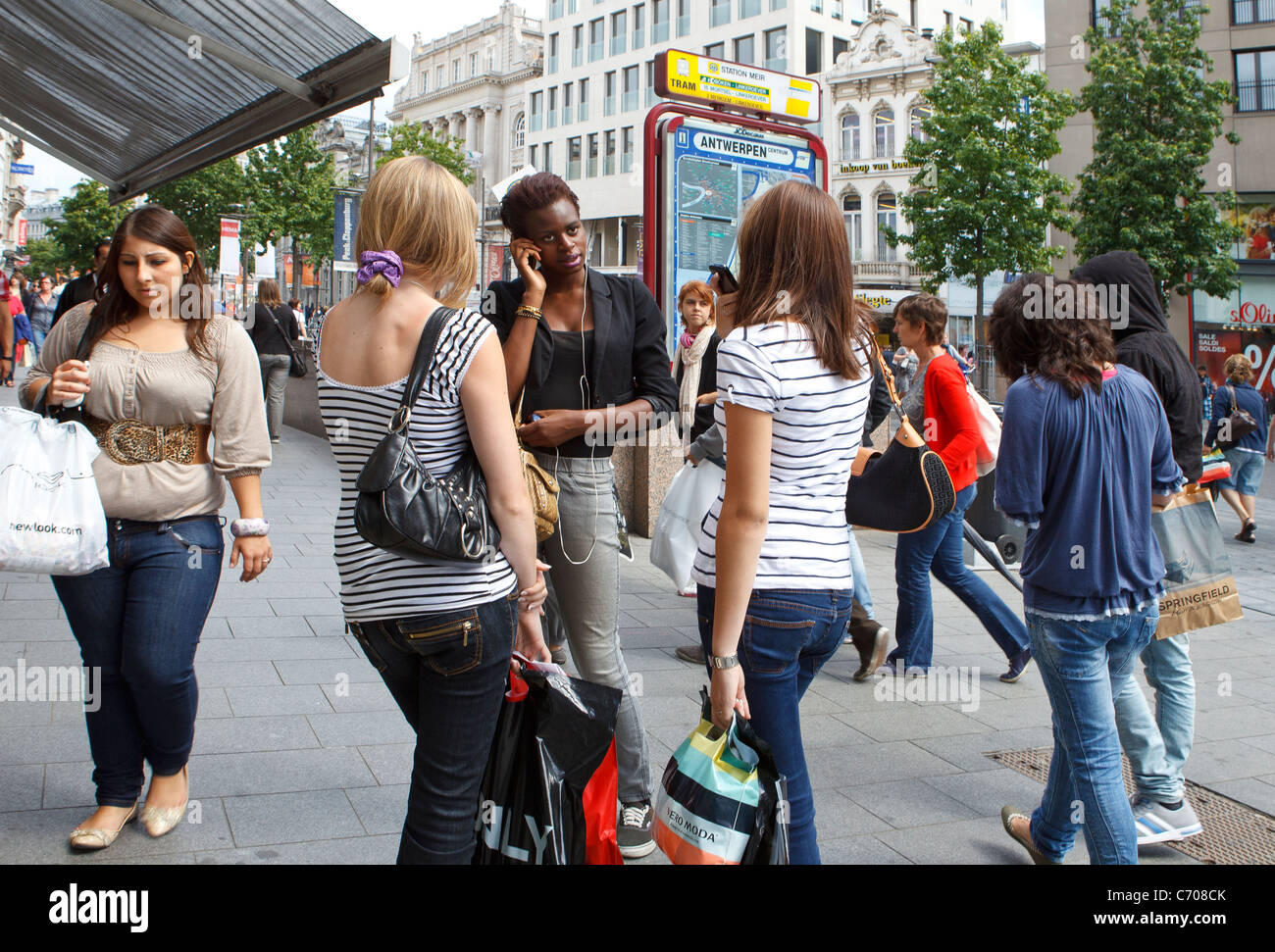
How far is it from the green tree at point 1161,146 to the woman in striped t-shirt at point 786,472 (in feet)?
83.7

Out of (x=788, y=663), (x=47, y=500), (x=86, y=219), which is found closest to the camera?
(x=788, y=663)

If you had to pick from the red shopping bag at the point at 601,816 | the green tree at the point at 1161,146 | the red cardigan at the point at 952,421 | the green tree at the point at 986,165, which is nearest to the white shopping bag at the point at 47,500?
the red shopping bag at the point at 601,816

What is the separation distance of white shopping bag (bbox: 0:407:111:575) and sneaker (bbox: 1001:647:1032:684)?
4.19m

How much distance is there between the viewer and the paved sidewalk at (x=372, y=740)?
11.4 ft

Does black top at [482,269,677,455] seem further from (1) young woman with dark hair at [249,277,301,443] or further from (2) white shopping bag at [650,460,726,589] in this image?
(1) young woman with dark hair at [249,277,301,443]

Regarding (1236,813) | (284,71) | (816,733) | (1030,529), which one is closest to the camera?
(1030,529)

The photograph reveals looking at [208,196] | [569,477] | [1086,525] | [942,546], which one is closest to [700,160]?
[942,546]

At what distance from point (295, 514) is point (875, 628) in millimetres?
5582

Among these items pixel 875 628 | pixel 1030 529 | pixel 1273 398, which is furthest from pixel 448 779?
pixel 1273 398

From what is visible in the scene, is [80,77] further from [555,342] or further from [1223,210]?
[1223,210]

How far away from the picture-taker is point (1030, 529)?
326 cm

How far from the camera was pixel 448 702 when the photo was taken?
7.57 ft

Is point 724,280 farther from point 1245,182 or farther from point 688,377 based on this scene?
point 1245,182

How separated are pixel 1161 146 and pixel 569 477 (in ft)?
86.2
